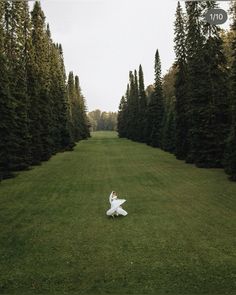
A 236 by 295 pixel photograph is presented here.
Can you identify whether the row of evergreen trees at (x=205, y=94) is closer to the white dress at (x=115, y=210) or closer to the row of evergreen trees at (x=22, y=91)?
the white dress at (x=115, y=210)

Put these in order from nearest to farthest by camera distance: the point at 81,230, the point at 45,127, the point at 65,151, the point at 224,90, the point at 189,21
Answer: the point at 81,230, the point at 224,90, the point at 189,21, the point at 45,127, the point at 65,151

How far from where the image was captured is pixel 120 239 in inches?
596

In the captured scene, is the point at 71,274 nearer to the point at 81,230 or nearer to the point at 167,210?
the point at 81,230

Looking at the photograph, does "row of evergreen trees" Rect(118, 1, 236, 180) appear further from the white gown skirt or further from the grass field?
the white gown skirt

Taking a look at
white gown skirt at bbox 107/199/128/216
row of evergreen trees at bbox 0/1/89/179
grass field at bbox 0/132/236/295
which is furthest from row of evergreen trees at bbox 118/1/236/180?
row of evergreen trees at bbox 0/1/89/179

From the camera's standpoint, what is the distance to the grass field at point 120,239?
11.2 m

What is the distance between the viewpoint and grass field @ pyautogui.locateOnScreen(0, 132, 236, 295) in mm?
11172

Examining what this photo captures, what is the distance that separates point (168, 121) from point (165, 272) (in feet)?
154

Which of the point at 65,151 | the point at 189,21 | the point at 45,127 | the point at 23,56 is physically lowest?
the point at 65,151

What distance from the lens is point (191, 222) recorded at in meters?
17.2

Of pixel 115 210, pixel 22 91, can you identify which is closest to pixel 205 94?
pixel 22 91

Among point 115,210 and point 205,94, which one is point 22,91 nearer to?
point 205,94

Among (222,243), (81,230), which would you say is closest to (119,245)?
(81,230)

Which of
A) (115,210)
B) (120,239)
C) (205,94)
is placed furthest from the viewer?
(205,94)
